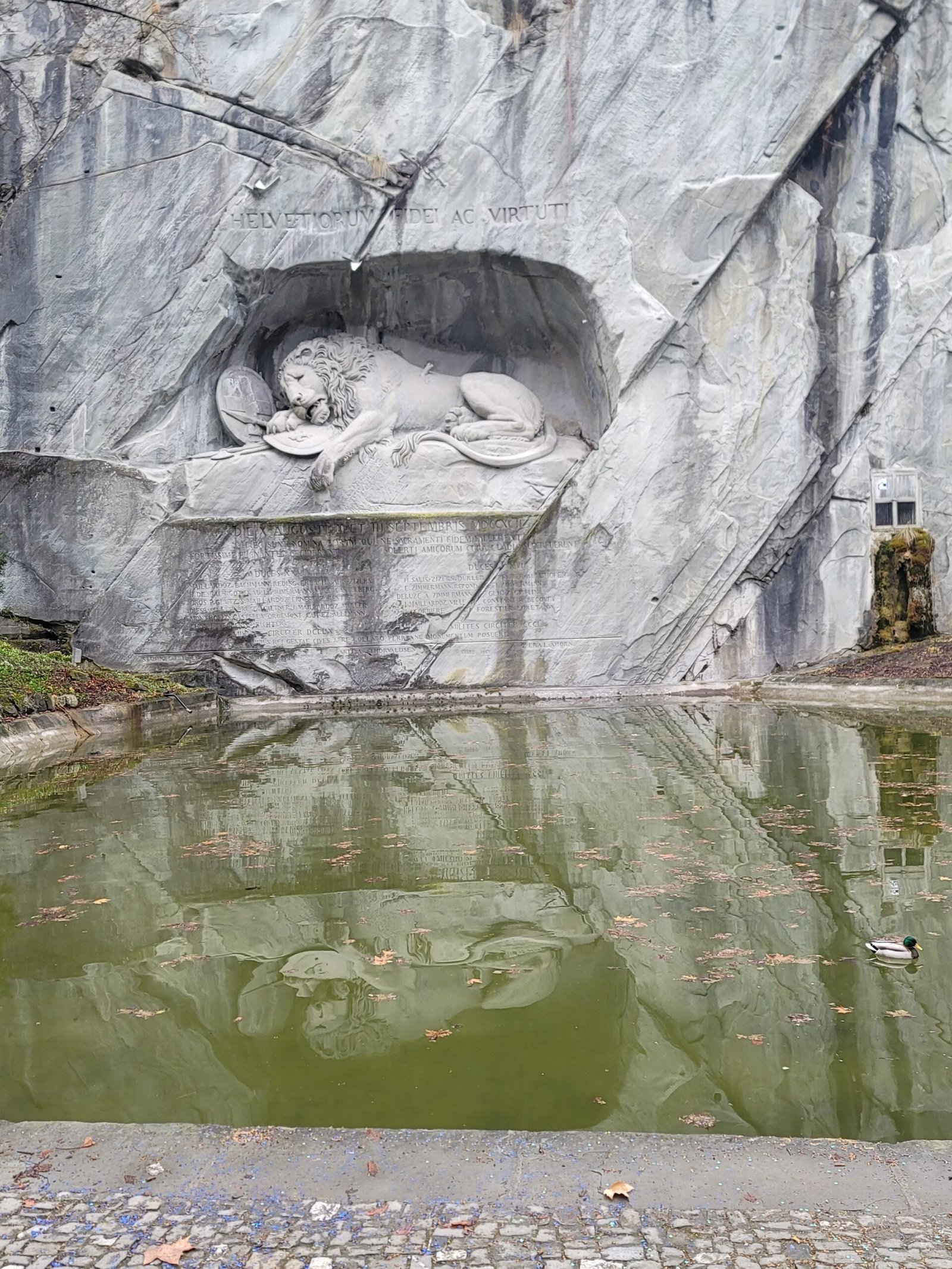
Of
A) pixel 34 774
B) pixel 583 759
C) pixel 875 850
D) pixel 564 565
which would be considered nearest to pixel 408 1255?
pixel 875 850

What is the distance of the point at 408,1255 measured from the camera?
2041 millimetres

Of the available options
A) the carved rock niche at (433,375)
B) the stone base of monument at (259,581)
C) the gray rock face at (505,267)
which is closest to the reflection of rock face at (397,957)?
the stone base of monument at (259,581)

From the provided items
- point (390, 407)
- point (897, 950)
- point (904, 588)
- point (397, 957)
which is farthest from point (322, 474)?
point (897, 950)

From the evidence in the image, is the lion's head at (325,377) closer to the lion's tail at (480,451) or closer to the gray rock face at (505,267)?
the gray rock face at (505,267)

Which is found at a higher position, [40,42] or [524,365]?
[40,42]

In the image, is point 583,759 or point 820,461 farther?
point 820,461

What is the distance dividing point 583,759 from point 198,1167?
5.51m

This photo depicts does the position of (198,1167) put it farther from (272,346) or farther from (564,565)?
(272,346)

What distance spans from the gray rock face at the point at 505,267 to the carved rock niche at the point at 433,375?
97 millimetres

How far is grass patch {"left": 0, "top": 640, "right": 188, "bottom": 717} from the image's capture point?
31.1 feet

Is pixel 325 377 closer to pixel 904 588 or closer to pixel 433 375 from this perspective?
pixel 433 375

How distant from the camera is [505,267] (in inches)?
528

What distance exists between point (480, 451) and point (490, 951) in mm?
10360

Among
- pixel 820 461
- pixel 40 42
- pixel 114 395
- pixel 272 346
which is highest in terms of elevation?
pixel 40 42
